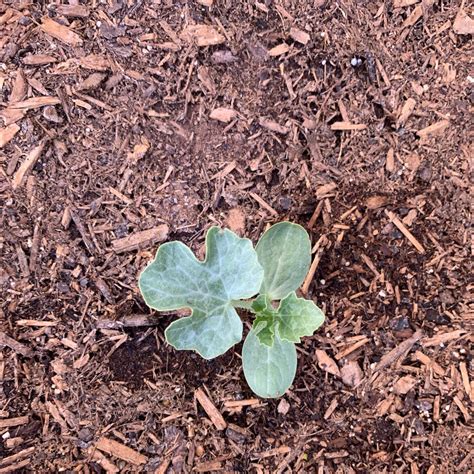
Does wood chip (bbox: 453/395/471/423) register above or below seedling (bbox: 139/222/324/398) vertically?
below

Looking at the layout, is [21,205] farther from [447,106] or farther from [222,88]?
[447,106]

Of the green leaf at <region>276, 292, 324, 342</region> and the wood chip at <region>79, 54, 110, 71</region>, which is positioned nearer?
the green leaf at <region>276, 292, 324, 342</region>

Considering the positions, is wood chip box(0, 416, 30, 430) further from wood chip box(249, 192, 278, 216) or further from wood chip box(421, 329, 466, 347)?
wood chip box(421, 329, 466, 347)

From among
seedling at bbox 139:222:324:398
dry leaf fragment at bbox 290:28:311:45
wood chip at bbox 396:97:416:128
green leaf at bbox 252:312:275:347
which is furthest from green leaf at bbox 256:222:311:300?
dry leaf fragment at bbox 290:28:311:45

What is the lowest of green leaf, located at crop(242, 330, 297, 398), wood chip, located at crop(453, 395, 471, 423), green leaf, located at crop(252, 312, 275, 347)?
green leaf, located at crop(242, 330, 297, 398)

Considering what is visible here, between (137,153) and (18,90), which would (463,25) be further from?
(18,90)

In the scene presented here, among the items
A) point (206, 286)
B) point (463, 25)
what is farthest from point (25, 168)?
point (463, 25)

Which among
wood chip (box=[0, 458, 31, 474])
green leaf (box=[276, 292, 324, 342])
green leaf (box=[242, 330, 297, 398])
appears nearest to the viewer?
green leaf (box=[276, 292, 324, 342])
